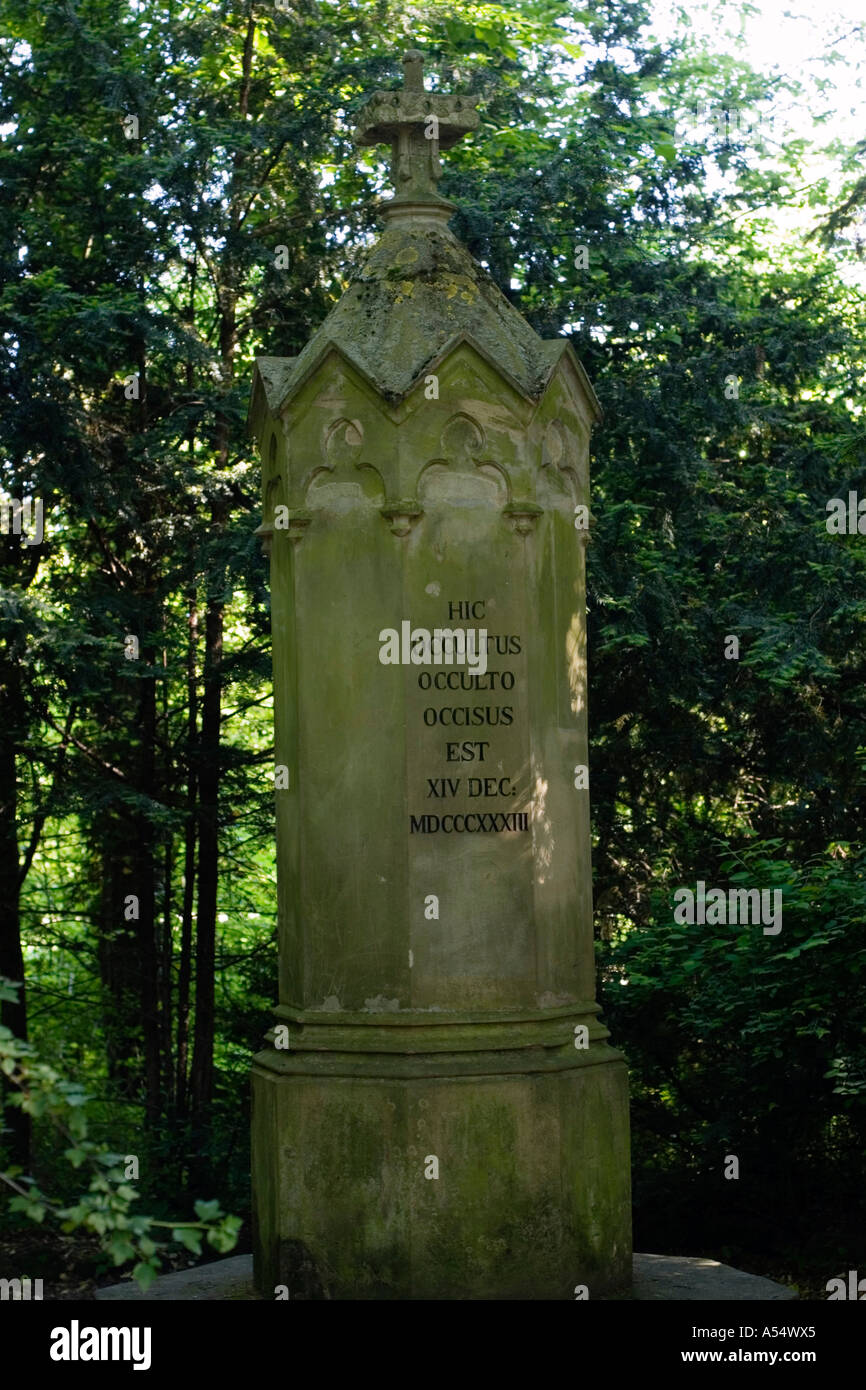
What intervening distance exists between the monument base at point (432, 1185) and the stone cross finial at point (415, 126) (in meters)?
3.38

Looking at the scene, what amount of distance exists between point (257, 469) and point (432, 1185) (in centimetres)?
647

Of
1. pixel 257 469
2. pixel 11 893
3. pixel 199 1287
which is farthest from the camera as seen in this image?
pixel 11 893

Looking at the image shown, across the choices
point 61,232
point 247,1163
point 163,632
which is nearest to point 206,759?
point 163,632

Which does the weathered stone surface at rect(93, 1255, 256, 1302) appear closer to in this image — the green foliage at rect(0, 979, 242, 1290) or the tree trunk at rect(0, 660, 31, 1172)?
the green foliage at rect(0, 979, 242, 1290)

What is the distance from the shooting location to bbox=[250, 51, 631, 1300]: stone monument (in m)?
5.55

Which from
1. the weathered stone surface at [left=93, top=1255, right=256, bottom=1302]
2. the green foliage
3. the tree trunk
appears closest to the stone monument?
the weathered stone surface at [left=93, top=1255, right=256, bottom=1302]

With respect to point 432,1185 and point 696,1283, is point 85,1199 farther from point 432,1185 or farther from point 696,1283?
point 696,1283

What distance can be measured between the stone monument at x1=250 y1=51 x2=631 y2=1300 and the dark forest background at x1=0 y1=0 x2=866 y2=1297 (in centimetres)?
348

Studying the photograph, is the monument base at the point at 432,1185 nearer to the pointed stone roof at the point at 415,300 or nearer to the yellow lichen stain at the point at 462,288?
the pointed stone roof at the point at 415,300

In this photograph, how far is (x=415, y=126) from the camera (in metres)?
6.23

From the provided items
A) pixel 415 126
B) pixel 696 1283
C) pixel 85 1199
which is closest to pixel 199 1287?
pixel 696 1283

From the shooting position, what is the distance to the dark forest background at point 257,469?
10336 millimetres

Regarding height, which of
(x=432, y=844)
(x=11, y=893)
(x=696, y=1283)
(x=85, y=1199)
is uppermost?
(x=11, y=893)

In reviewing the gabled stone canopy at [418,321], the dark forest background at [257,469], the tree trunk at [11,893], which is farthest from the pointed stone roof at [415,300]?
the tree trunk at [11,893]
